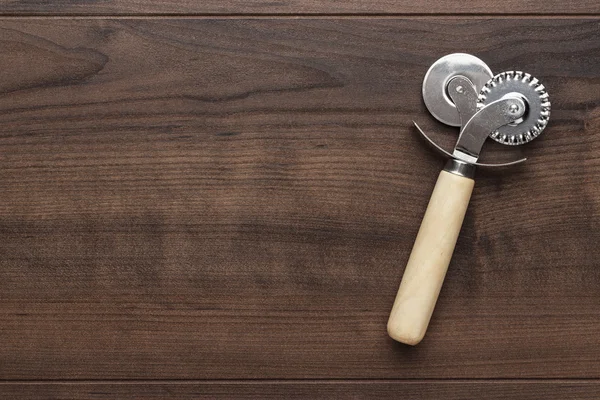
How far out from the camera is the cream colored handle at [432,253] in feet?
1.73

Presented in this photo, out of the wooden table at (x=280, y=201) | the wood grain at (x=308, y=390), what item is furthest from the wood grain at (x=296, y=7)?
the wood grain at (x=308, y=390)

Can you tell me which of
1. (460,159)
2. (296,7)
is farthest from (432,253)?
(296,7)

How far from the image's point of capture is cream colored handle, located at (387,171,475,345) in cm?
53

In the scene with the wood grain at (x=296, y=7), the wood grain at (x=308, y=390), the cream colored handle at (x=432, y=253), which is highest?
the wood grain at (x=296, y=7)

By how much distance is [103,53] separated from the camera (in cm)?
56

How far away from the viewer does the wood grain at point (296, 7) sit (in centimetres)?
55

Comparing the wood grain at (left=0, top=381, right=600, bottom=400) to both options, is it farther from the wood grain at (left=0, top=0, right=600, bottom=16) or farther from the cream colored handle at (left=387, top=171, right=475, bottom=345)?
the wood grain at (left=0, top=0, right=600, bottom=16)

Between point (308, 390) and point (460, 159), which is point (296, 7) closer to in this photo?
point (460, 159)

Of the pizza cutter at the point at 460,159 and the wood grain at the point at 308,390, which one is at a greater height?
the pizza cutter at the point at 460,159

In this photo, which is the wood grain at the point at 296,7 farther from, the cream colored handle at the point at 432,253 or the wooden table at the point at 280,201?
the cream colored handle at the point at 432,253

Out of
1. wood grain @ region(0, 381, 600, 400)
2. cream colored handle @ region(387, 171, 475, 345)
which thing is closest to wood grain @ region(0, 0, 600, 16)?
cream colored handle @ region(387, 171, 475, 345)

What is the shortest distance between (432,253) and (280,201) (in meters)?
0.13

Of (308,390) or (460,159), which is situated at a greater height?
(460,159)

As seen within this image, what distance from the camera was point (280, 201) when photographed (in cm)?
56
